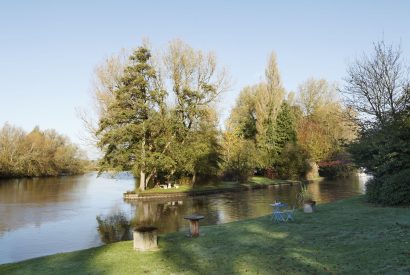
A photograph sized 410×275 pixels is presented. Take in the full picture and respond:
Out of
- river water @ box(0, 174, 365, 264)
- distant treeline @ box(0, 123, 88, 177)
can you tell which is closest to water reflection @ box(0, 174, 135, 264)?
river water @ box(0, 174, 365, 264)

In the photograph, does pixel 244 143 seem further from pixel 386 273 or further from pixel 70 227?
pixel 386 273

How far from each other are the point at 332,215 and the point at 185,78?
23528 millimetres

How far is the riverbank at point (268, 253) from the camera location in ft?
23.8

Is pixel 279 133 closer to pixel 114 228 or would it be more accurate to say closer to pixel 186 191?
pixel 186 191

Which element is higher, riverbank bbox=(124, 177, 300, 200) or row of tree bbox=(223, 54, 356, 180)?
A: row of tree bbox=(223, 54, 356, 180)

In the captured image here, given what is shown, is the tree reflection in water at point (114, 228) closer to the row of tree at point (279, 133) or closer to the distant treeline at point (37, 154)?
the row of tree at point (279, 133)

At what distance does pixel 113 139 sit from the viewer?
29016 millimetres

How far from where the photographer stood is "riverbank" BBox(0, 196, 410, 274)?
726 centimetres

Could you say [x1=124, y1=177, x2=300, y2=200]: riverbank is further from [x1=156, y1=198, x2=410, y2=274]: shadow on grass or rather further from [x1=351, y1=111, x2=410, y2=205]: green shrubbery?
[x1=156, y1=198, x2=410, y2=274]: shadow on grass

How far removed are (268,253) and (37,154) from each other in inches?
2211

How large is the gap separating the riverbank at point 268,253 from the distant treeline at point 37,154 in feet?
167

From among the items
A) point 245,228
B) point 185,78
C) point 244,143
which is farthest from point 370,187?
point 244,143

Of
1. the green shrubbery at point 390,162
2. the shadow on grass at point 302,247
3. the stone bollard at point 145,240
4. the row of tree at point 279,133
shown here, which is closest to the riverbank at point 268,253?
the shadow on grass at point 302,247

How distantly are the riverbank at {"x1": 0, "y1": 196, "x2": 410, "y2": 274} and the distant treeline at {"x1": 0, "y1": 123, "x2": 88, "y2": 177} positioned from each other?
51.0 meters
